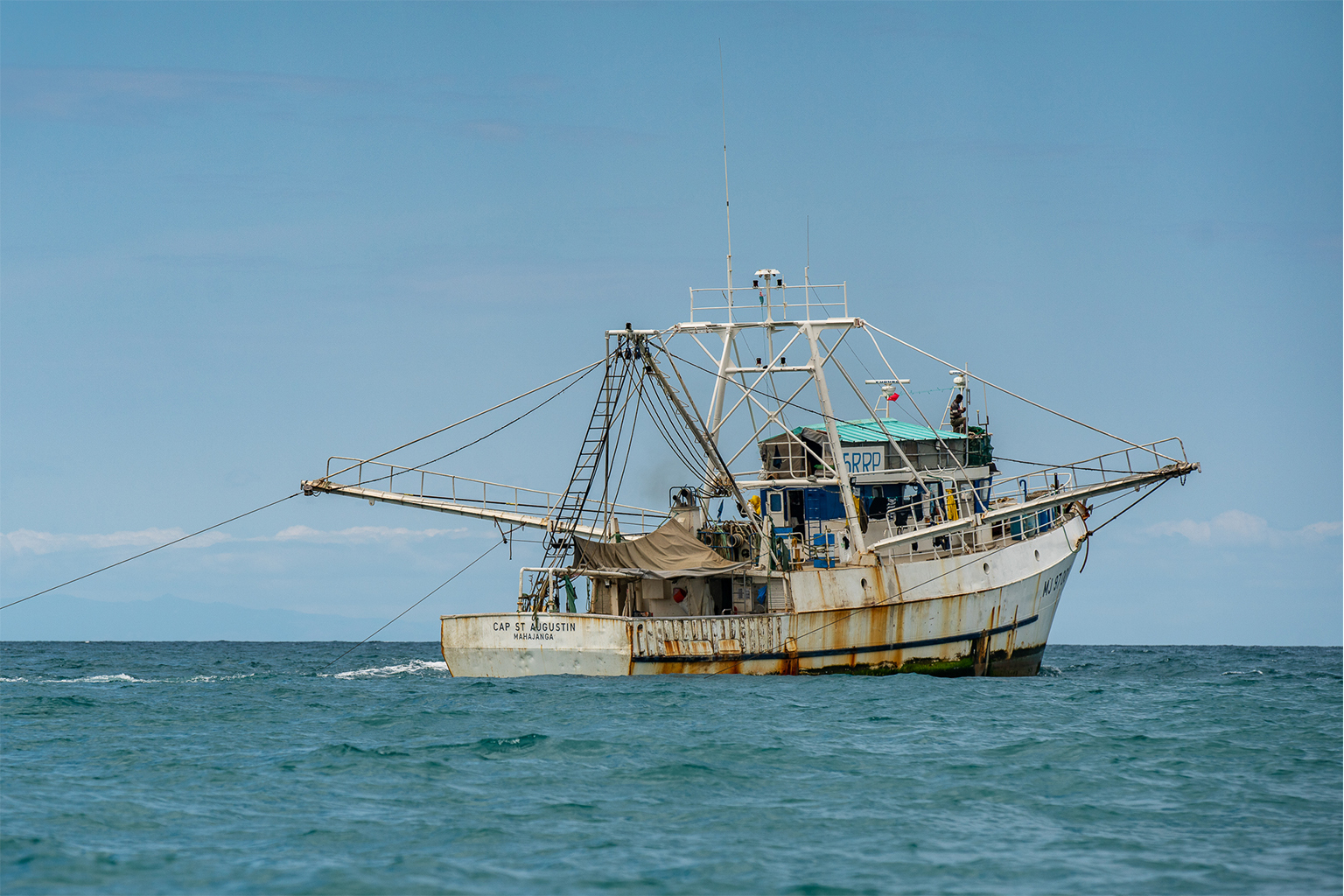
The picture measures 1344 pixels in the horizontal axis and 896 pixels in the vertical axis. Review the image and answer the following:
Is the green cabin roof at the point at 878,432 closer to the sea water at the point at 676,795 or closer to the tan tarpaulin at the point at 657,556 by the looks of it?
the tan tarpaulin at the point at 657,556

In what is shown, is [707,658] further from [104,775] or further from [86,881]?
[86,881]

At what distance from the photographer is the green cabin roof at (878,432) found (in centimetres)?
3628

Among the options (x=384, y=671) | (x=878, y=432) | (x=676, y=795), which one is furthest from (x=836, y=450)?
(x=676, y=795)

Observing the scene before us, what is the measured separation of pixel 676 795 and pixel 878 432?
23.1m

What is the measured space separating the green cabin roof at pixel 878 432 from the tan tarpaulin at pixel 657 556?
591 cm

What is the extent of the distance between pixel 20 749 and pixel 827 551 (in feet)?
67.1

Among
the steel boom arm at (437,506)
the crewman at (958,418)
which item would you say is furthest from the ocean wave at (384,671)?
the crewman at (958,418)

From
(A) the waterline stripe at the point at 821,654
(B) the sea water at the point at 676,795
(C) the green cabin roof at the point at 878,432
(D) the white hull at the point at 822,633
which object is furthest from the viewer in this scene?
(C) the green cabin roof at the point at 878,432

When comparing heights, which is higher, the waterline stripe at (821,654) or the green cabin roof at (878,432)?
the green cabin roof at (878,432)

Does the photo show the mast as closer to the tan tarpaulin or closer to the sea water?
the tan tarpaulin

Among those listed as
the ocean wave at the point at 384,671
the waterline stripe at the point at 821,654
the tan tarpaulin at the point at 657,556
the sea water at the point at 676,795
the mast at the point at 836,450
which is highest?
the mast at the point at 836,450

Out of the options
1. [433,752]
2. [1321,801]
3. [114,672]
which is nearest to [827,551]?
[433,752]

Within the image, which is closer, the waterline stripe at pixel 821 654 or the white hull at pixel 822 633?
the white hull at pixel 822 633

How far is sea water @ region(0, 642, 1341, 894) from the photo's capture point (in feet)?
39.1
